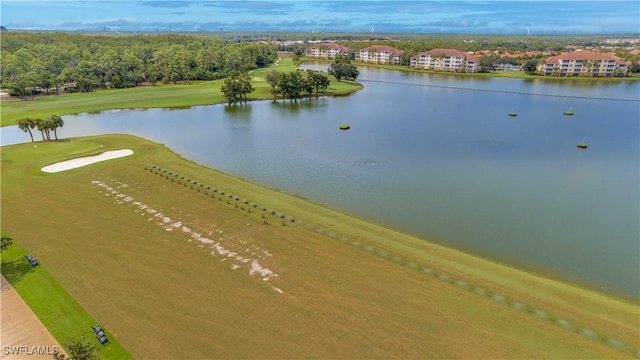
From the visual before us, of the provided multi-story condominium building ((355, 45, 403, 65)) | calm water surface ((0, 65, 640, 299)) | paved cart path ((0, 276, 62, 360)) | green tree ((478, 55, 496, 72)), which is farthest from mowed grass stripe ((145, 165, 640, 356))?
multi-story condominium building ((355, 45, 403, 65))

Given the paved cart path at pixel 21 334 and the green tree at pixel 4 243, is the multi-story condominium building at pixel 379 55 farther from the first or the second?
the paved cart path at pixel 21 334

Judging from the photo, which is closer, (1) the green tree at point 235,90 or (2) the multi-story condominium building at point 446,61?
(1) the green tree at point 235,90

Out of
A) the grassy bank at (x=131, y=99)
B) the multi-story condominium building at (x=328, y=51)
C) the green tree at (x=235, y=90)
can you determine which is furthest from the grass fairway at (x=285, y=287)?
the multi-story condominium building at (x=328, y=51)

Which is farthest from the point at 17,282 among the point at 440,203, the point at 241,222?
the point at 440,203

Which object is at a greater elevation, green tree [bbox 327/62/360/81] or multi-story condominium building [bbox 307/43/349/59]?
multi-story condominium building [bbox 307/43/349/59]

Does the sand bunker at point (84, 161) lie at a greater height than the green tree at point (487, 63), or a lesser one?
lesser

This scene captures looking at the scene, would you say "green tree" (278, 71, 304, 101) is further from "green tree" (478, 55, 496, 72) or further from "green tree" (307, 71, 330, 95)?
"green tree" (478, 55, 496, 72)

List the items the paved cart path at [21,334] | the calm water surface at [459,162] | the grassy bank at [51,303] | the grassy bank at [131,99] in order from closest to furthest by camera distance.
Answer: the paved cart path at [21,334]
the grassy bank at [51,303]
the calm water surface at [459,162]
the grassy bank at [131,99]
